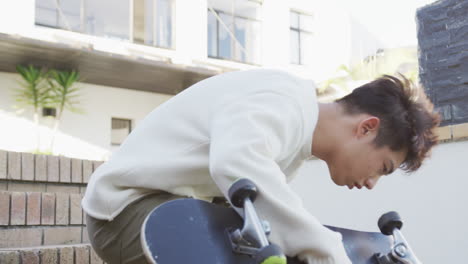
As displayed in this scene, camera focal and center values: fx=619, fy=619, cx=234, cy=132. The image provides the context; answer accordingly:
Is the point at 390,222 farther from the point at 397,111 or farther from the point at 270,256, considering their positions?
the point at 270,256

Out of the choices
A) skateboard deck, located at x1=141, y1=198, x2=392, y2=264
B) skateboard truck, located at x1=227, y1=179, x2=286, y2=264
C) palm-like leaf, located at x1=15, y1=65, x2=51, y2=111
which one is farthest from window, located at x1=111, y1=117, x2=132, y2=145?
skateboard truck, located at x1=227, y1=179, x2=286, y2=264

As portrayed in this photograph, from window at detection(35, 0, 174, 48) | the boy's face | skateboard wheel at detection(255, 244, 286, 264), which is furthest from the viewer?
window at detection(35, 0, 174, 48)

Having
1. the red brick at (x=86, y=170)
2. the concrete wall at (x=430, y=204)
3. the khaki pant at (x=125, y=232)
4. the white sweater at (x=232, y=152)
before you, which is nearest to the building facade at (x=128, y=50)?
the red brick at (x=86, y=170)

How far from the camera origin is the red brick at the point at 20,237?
3.07m

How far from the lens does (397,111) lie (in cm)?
193

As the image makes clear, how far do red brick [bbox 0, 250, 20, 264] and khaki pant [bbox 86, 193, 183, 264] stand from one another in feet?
2.65

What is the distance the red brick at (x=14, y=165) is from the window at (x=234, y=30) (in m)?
9.36

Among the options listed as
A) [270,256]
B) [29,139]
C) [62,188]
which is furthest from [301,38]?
[270,256]

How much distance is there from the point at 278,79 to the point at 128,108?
10.2 metres

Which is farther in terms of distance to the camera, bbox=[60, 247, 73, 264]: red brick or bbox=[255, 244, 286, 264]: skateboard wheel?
bbox=[60, 247, 73, 264]: red brick

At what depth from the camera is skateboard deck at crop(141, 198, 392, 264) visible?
154 cm

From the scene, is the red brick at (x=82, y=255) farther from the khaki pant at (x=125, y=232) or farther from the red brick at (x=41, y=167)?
the khaki pant at (x=125, y=232)

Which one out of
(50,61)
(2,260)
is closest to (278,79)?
(2,260)

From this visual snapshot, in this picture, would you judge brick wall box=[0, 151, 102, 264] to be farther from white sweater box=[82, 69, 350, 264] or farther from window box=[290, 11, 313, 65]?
window box=[290, 11, 313, 65]
